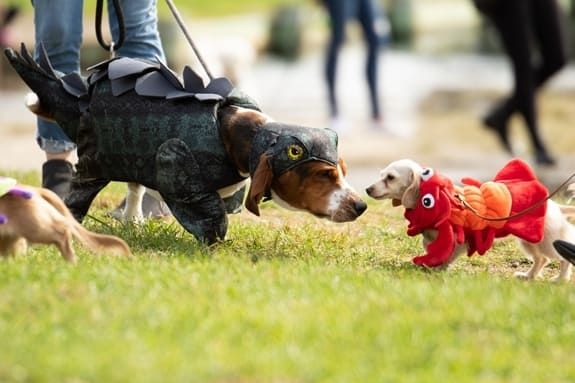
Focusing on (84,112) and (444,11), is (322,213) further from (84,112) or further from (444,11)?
(444,11)

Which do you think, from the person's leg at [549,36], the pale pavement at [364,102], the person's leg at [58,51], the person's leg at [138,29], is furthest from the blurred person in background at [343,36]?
the person's leg at [58,51]

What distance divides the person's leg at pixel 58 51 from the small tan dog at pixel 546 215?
5.60 ft

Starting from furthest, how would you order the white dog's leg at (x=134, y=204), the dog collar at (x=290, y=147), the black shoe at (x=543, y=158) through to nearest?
the black shoe at (x=543, y=158) → the white dog's leg at (x=134, y=204) → the dog collar at (x=290, y=147)

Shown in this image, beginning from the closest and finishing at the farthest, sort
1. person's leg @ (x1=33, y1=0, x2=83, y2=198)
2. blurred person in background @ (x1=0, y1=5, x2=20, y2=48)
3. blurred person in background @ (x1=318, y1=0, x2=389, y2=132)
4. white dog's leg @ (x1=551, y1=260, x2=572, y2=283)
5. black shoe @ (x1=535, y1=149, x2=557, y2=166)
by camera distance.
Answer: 1. white dog's leg @ (x1=551, y1=260, x2=572, y2=283)
2. person's leg @ (x1=33, y1=0, x2=83, y2=198)
3. black shoe @ (x1=535, y1=149, x2=557, y2=166)
4. blurred person in background @ (x1=318, y1=0, x2=389, y2=132)
5. blurred person in background @ (x1=0, y1=5, x2=20, y2=48)

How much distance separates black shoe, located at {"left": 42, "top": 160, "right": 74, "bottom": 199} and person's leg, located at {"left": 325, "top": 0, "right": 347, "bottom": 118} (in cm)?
622

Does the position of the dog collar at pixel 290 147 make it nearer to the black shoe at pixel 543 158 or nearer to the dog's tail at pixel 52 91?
the dog's tail at pixel 52 91

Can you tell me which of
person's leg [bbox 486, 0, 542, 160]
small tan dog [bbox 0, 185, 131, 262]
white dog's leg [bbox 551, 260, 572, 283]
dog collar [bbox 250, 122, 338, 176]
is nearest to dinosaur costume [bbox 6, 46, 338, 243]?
dog collar [bbox 250, 122, 338, 176]

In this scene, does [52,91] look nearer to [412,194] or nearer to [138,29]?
[138,29]

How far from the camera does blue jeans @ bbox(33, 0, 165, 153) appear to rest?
6121mm

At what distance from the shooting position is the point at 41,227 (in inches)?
182

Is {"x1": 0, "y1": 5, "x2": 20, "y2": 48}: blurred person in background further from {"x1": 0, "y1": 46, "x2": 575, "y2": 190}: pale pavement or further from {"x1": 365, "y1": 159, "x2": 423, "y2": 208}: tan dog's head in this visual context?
{"x1": 365, "y1": 159, "x2": 423, "y2": 208}: tan dog's head

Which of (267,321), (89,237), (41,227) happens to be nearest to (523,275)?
(267,321)

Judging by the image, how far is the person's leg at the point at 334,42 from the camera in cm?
1227

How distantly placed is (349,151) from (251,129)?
7.01 m
